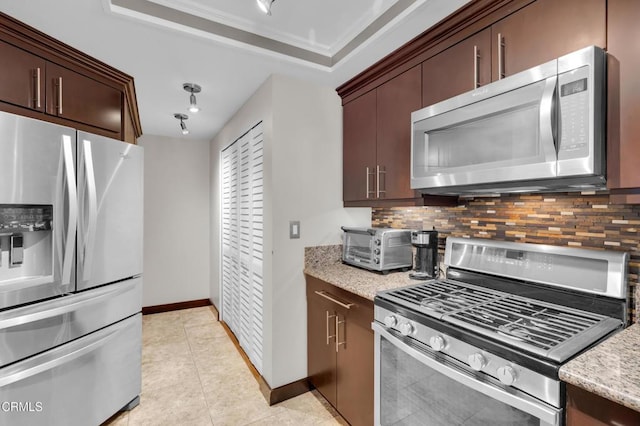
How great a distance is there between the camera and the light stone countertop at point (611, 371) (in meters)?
0.81

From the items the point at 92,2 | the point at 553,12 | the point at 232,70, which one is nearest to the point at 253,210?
the point at 232,70

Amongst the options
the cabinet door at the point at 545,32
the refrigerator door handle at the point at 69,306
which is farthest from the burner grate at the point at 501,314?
the refrigerator door handle at the point at 69,306

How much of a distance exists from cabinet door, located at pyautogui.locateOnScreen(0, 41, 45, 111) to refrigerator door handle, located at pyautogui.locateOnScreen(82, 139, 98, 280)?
323 millimetres

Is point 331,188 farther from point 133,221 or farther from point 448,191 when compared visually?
point 133,221

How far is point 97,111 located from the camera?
7.11ft

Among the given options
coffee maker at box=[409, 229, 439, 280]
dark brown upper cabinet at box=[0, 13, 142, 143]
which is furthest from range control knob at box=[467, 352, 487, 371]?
dark brown upper cabinet at box=[0, 13, 142, 143]

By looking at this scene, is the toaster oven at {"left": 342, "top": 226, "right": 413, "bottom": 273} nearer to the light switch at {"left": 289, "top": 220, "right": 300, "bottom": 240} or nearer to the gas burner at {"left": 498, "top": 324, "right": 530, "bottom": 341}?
the light switch at {"left": 289, "top": 220, "right": 300, "bottom": 240}

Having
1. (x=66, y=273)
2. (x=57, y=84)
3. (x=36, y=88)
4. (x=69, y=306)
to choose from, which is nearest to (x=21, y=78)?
(x=36, y=88)

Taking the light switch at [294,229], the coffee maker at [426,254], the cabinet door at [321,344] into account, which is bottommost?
the cabinet door at [321,344]

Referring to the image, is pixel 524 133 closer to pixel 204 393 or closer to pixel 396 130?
pixel 396 130

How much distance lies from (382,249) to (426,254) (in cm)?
28

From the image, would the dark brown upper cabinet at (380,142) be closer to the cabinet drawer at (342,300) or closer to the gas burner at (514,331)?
the cabinet drawer at (342,300)

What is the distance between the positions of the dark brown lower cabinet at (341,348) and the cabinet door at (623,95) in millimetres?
1191

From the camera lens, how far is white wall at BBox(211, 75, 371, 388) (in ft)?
A: 7.54
